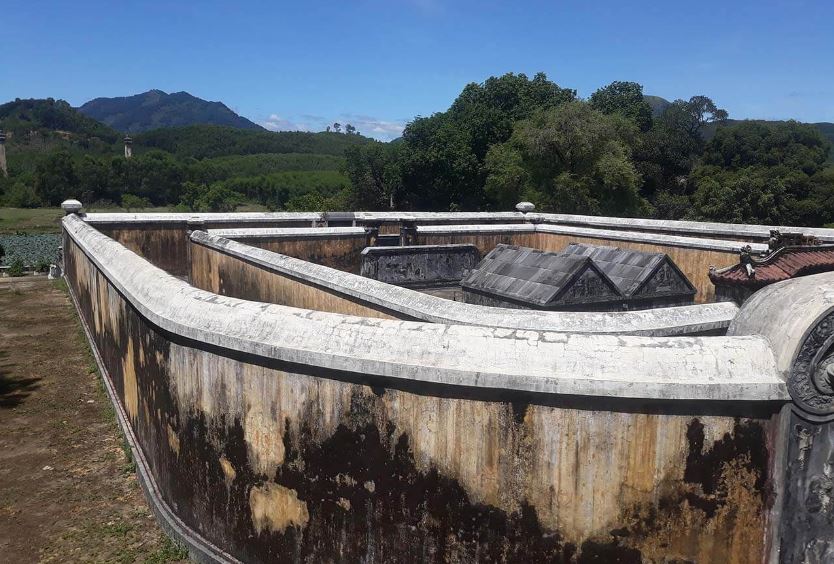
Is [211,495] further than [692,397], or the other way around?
[211,495]

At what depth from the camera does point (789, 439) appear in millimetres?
3938

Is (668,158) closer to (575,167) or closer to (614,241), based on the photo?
(575,167)

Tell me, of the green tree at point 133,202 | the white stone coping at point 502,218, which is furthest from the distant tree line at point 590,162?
the green tree at point 133,202

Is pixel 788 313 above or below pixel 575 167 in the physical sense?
below

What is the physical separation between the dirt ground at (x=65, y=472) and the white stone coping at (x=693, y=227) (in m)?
11.3

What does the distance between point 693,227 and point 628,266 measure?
121 inches

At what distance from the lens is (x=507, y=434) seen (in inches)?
161

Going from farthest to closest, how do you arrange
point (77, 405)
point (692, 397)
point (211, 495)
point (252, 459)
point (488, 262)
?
1. point (488, 262)
2. point (77, 405)
3. point (211, 495)
4. point (252, 459)
5. point (692, 397)

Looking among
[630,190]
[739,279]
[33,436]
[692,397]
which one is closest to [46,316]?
[33,436]

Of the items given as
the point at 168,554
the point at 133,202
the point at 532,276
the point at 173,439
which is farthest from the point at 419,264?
the point at 133,202

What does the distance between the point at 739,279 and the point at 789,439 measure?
21.2ft

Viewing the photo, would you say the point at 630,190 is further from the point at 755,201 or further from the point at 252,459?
the point at 252,459

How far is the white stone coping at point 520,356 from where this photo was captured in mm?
3846

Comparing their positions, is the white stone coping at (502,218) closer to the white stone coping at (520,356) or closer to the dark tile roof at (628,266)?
the dark tile roof at (628,266)
